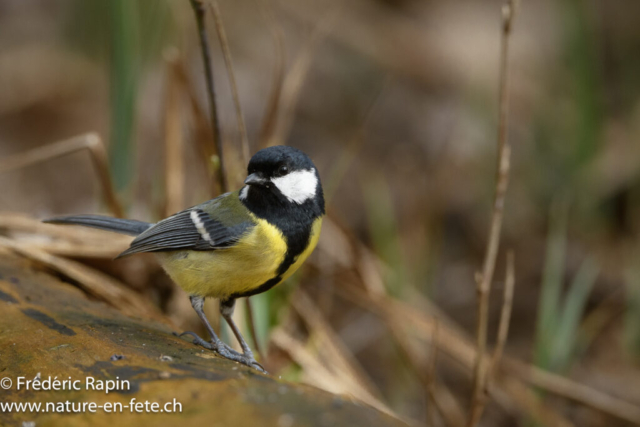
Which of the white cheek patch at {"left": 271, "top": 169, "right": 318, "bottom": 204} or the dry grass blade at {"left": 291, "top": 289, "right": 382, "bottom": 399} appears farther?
the dry grass blade at {"left": 291, "top": 289, "right": 382, "bottom": 399}

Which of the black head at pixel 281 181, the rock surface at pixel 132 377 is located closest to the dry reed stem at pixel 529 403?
the black head at pixel 281 181

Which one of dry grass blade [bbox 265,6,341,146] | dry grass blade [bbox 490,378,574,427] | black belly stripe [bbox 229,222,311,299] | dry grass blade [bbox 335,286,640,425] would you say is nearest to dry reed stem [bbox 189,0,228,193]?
black belly stripe [bbox 229,222,311,299]

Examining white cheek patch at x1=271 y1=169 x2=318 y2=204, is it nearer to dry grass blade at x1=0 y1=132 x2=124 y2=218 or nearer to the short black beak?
the short black beak

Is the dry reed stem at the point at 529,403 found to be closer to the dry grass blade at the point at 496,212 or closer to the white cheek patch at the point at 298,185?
the dry grass blade at the point at 496,212

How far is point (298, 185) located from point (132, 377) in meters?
0.89

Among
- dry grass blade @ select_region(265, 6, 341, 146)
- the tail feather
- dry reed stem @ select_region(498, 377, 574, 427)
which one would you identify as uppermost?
dry grass blade @ select_region(265, 6, 341, 146)

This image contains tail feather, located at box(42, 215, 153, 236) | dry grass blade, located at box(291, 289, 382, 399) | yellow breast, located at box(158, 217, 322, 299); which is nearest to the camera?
yellow breast, located at box(158, 217, 322, 299)

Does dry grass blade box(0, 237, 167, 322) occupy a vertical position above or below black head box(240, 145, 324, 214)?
below

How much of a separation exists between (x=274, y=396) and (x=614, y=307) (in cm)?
281

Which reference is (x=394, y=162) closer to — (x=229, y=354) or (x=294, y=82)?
(x=294, y=82)

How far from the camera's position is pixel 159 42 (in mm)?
3658

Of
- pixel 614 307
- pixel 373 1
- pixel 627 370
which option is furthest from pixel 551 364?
pixel 373 1

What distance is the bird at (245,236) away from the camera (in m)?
1.88

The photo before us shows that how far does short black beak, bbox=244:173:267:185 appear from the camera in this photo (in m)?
1.92
